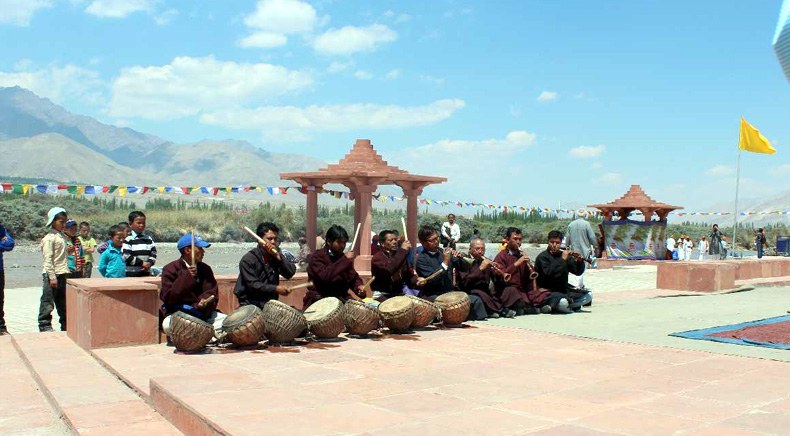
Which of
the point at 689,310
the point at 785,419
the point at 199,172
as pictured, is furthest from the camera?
the point at 199,172

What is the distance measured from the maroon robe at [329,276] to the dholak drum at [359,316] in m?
0.39

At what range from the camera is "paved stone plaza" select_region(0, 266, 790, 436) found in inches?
166

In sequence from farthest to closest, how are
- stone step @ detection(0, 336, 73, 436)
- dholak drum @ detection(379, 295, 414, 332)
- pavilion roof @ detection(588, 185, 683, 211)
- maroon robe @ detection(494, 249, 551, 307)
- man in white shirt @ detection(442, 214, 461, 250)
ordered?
pavilion roof @ detection(588, 185, 683, 211), man in white shirt @ detection(442, 214, 461, 250), maroon robe @ detection(494, 249, 551, 307), dholak drum @ detection(379, 295, 414, 332), stone step @ detection(0, 336, 73, 436)

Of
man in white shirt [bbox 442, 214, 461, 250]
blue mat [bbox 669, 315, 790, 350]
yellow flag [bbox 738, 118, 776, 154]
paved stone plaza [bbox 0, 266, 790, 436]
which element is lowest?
paved stone plaza [bbox 0, 266, 790, 436]

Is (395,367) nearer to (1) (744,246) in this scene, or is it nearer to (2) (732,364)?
(2) (732,364)

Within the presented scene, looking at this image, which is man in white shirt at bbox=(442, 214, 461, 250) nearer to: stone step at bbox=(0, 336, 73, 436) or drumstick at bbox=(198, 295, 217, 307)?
drumstick at bbox=(198, 295, 217, 307)

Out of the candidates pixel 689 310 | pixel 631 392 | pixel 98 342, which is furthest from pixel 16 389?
pixel 689 310

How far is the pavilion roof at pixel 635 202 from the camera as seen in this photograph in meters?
25.9

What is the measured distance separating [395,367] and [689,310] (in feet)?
20.4

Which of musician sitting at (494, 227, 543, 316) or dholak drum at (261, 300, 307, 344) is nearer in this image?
dholak drum at (261, 300, 307, 344)

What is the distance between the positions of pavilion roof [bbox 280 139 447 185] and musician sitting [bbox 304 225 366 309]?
27.2 ft

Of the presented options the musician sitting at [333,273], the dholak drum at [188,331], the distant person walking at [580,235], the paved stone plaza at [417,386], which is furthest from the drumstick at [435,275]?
the distant person walking at [580,235]

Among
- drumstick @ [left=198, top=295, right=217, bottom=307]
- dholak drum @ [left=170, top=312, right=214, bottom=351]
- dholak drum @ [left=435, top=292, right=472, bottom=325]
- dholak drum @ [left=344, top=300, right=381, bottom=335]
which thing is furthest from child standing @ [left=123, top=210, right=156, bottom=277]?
dholak drum @ [left=435, top=292, right=472, bottom=325]

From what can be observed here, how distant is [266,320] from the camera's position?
692cm
